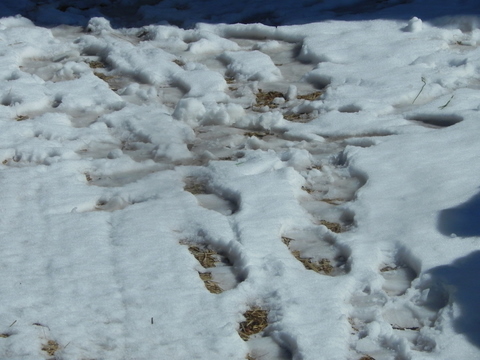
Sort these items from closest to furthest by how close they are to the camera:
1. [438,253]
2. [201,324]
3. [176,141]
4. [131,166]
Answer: [201,324], [438,253], [131,166], [176,141]

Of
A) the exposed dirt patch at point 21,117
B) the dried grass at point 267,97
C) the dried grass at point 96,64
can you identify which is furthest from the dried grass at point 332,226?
the dried grass at point 96,64

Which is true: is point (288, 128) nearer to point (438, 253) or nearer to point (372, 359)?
point (438, 253)

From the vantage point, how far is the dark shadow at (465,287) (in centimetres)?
275

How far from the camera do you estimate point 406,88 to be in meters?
5.10

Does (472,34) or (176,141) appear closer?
(176,141)

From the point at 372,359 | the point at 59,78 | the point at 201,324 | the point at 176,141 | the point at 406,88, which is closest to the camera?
the point at 372,359

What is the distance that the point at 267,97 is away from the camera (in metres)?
5.27

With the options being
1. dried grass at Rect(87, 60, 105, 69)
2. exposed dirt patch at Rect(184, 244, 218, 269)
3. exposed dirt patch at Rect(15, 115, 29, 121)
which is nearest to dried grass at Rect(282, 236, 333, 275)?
exposed dirt patch at Rect(184, 244, 218, 269)

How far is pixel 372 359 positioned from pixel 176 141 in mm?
2234

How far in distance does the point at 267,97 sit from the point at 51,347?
2.90 m

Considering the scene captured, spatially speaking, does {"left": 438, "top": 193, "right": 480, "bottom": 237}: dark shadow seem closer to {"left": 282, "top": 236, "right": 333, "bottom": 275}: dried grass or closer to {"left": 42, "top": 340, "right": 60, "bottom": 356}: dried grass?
{"left": 282, "top": 236, "right": 333, "bottom": 275}: dried grass

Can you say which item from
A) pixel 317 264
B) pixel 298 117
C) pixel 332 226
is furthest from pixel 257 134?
pixel 317 264

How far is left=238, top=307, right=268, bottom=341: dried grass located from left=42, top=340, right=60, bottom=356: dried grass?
68cm

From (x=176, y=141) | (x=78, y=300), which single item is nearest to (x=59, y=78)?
(x=176, y=141)
